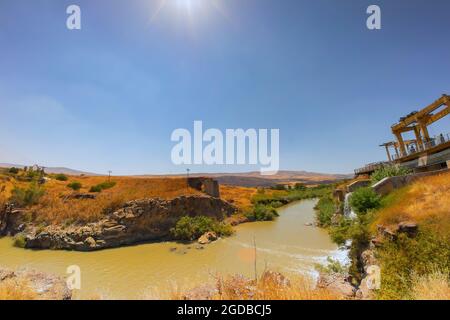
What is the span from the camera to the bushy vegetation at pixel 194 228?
1900cm

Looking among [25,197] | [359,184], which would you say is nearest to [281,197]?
[359,184]

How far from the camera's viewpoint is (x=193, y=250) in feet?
54.3

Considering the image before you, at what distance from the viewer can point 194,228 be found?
1936cm

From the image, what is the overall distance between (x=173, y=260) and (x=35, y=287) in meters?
9.50

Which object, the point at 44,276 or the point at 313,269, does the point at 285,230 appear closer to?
the point at 313,269

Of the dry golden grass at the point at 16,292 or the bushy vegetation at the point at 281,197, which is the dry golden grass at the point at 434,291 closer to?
the dry golden grass at the point at 16,292

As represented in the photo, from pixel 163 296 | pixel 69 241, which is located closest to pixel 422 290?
pixel 163 296

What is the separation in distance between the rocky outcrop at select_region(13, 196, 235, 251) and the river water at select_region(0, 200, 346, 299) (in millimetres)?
805

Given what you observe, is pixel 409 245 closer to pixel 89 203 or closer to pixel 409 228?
pixel 409 228

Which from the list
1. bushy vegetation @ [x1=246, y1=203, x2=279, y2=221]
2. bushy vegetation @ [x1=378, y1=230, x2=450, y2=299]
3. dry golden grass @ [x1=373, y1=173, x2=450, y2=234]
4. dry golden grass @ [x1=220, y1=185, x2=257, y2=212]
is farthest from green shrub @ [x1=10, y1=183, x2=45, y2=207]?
dry golden grass @ [x1=373, y1=173, x2=450, y2=234]

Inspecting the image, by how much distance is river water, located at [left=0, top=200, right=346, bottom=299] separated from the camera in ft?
38.2

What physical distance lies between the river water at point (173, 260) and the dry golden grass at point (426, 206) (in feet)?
15.2
